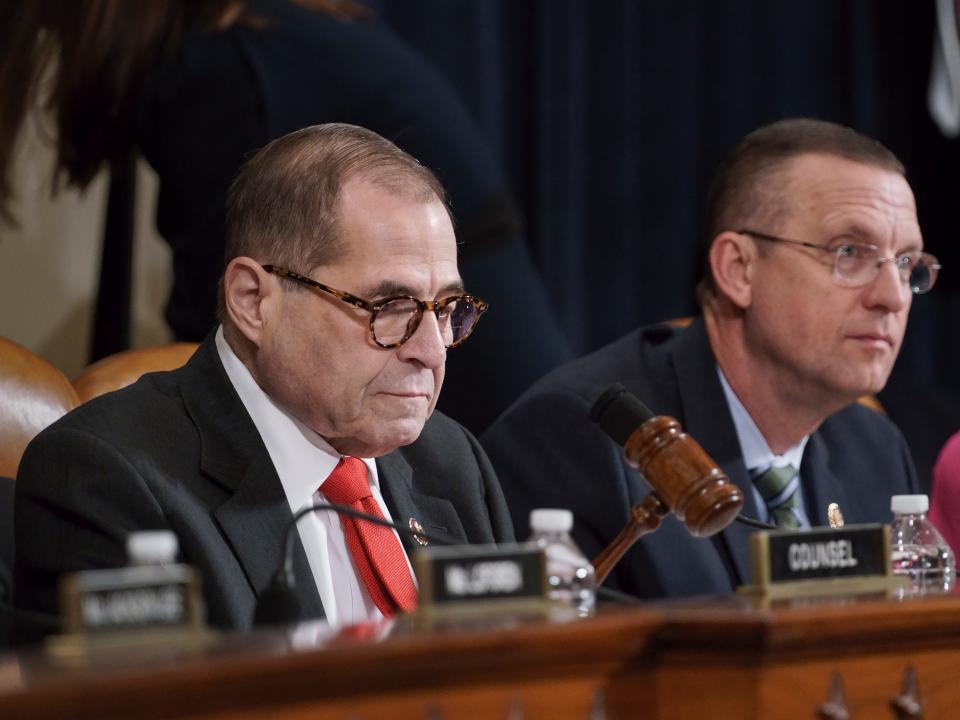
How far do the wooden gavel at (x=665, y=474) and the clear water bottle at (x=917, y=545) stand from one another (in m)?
0.26

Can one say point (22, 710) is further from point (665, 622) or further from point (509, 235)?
point (509, 235)

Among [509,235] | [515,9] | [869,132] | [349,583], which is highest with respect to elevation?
[515,9]

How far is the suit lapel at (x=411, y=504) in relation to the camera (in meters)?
2.19

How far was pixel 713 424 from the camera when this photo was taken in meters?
2.76

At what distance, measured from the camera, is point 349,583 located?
203 cm

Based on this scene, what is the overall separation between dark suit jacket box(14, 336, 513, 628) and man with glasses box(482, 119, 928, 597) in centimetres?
62

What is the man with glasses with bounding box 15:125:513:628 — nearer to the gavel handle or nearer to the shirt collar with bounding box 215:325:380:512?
the shirt collar with bounding box 215:325:380:512

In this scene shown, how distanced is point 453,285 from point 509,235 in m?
1.17

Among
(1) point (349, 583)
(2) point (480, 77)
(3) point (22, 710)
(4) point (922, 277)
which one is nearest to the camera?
(3) point (22, 710)

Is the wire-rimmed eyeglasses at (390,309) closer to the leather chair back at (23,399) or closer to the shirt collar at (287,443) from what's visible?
the shirt collar at (287,443)

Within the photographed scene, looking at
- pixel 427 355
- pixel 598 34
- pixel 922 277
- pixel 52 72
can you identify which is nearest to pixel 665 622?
pixel 427 355

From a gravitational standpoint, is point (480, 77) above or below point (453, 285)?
above

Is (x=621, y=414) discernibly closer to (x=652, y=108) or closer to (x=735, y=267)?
(x=735, y=267)

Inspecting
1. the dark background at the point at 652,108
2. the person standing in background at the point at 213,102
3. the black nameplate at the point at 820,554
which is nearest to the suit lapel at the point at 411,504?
the black nameplate at the point at 820,554
